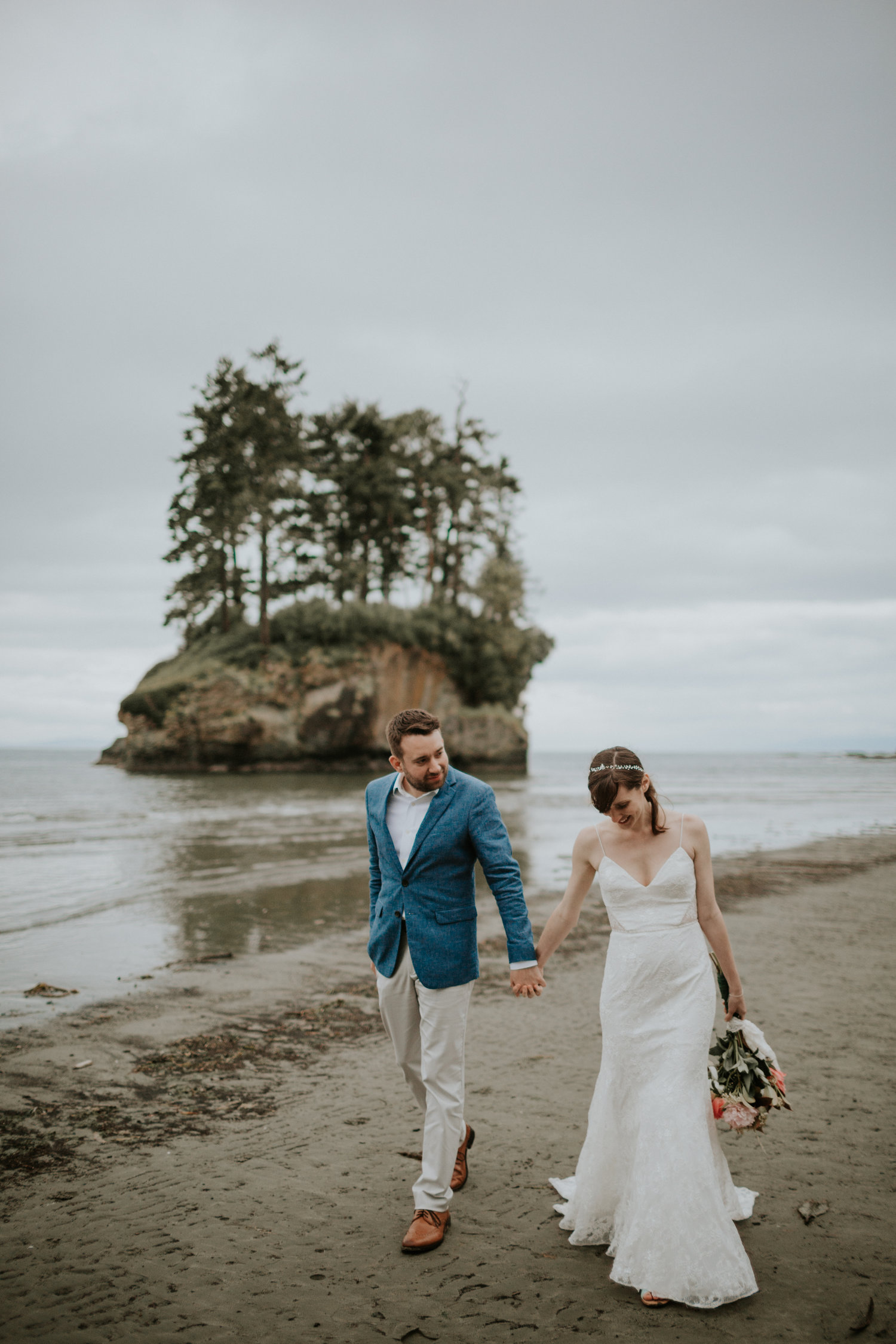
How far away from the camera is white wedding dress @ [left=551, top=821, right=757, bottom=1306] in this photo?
3.01 meters

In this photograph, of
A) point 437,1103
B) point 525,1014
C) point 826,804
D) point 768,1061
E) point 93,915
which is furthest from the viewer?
point 826,804

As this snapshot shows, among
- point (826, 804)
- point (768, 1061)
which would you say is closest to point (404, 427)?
point (826, 804)

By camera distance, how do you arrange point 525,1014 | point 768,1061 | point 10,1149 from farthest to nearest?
1. point 525,1014
2. point 10,1149
3. point 768,1061

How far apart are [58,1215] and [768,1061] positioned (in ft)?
9.96

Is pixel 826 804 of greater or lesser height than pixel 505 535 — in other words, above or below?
below

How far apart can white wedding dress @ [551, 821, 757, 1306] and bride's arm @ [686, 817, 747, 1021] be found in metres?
0.05

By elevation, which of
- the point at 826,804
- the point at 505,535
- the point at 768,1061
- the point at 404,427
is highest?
the point at 404,427

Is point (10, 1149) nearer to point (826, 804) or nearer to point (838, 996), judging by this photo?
point (838, 996)

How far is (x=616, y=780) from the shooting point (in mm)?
3334

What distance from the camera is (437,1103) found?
3.62m

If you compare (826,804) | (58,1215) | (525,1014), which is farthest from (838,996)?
(826,804)

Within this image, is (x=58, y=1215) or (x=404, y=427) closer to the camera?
(x=58, y=1215)

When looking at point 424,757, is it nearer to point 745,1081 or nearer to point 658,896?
point 658,896

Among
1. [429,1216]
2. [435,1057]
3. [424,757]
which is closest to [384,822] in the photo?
[424,757]
